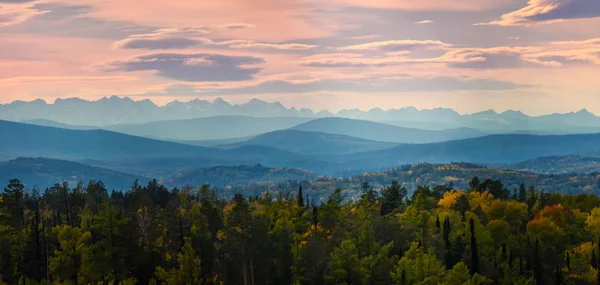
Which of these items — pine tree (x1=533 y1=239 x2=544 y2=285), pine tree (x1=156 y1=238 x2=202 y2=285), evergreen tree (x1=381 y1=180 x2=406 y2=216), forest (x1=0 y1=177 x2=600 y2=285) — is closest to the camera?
pine tree (x1=156 y1=238 x2=202 y2=285)

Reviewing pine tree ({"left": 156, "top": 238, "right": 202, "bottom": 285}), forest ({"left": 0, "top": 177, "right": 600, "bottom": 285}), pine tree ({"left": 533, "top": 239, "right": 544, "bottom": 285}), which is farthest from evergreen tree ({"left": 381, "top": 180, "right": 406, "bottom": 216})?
pine tree ({"left": 156, "top": 238, "right": 202, "bottom": 285})

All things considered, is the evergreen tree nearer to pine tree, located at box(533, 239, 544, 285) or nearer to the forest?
the forest

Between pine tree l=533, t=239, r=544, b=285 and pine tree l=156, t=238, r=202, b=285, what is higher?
pine tree l=156, t=238, r=202, b=285

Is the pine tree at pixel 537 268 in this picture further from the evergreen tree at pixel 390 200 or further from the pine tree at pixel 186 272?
the evergreen tree at pixel 390 200

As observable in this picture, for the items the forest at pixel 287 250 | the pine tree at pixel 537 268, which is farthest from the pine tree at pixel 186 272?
the pine tree at pixel 537 268

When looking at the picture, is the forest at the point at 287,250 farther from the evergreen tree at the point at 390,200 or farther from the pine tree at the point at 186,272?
the evergreen tree at the point at 390,200

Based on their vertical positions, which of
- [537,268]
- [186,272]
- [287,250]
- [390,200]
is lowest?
[537,268]

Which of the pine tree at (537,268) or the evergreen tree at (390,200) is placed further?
the evergreen tree at (390,200)

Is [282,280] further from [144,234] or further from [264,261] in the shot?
[144,234]

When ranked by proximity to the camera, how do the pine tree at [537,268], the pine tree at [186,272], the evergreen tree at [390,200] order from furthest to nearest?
the evergreen tree at [390,200], the pine tree at [537,268], the pine tree at [186,272]

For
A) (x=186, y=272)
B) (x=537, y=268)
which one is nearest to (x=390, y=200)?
(x=537, y=268)

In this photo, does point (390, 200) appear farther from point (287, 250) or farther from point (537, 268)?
point (537, 268)

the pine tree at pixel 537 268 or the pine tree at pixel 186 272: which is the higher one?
the pine tree at pixel 186 272

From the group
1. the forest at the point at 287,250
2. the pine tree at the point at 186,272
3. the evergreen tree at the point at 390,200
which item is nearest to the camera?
the pine tree at the point at 186,272
